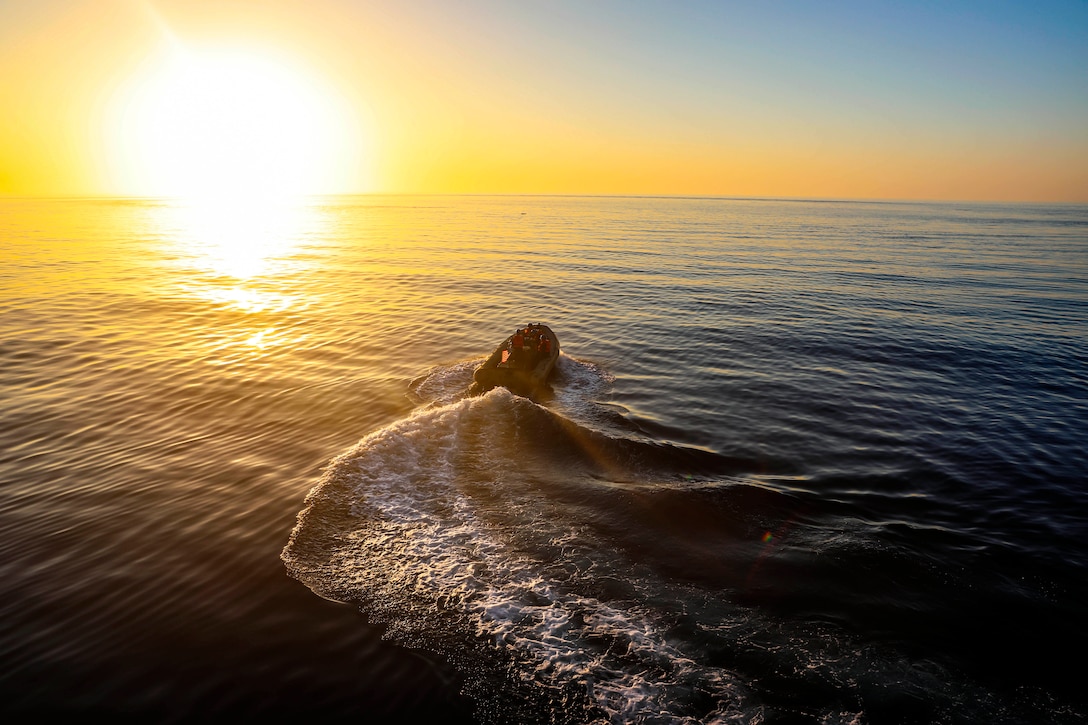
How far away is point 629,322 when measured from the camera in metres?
32.5

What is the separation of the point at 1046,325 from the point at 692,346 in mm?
20257

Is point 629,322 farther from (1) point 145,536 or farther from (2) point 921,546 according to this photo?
(1) point 145,536

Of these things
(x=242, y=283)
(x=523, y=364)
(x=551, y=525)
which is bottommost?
(x=551, y=525)

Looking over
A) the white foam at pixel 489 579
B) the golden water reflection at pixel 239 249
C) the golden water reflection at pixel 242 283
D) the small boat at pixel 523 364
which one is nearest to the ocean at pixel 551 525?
the white foam at pixel 489 579

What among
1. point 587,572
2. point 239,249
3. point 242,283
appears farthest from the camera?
point 239,249

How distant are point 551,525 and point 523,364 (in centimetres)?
1030

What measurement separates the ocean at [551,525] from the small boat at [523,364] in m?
0.81

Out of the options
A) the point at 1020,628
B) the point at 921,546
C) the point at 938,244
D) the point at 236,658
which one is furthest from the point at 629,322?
the point at 938,244

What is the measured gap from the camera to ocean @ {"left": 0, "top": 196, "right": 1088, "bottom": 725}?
26.9 ft

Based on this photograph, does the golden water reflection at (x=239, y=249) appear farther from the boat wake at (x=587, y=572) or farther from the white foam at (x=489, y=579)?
the boat wake at (x=587, y=572)

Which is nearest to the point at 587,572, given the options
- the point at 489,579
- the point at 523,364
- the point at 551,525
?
the point at 551,525

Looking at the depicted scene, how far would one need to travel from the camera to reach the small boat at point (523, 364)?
67.5 ft

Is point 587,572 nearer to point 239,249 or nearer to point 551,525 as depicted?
point 551,525

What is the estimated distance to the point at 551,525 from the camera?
1216cm
